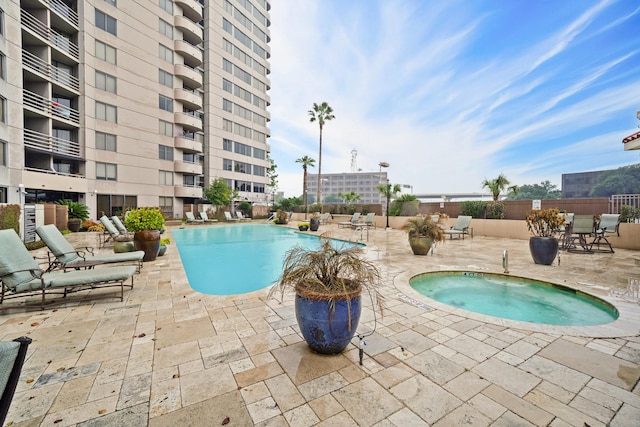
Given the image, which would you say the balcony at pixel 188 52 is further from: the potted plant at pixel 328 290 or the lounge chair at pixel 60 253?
the potted plant at pixel 328 290

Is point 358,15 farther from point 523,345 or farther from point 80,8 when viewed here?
point 80,8

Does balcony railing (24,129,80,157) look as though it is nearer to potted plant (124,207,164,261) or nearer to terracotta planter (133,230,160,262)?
potted plant (124,207,164,261)

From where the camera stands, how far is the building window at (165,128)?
23531mm

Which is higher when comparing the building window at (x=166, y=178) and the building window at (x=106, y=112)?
the building window at (x=106, y=112)

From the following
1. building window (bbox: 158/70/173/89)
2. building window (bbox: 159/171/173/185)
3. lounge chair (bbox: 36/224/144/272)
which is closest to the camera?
lounge chair (bbox: 36/224/144/272)

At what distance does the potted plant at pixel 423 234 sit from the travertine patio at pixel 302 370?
4.11m

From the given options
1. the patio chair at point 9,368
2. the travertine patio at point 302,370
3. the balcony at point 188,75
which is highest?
the balcony at point 188,75

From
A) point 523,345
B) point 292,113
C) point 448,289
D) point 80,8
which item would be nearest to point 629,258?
point 448,289

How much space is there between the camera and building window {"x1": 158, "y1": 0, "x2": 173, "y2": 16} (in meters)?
23.3

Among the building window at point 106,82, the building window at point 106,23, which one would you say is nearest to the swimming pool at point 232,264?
the building window at point 106,82

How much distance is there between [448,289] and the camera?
17.5 feet

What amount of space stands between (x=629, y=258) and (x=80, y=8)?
30808mm

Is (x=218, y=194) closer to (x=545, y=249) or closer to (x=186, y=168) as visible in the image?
(x=186, y=168)

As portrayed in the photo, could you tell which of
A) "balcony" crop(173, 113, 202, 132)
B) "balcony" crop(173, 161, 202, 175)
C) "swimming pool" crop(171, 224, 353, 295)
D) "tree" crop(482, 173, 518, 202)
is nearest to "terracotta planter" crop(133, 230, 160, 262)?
"swimming pool" crop(171, 224, 353, 295)
